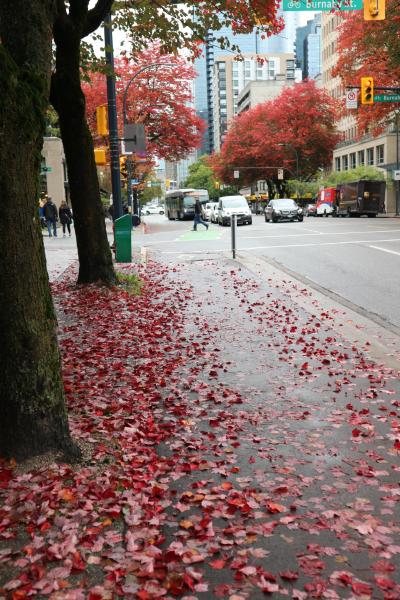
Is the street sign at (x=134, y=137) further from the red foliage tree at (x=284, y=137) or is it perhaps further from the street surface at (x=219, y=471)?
the red foliage tree at (x=284, y=137)

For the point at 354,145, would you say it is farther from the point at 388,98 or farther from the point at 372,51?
the point at 388,98

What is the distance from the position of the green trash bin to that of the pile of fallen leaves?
30.0 feet

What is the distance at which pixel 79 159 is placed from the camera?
1221 cm

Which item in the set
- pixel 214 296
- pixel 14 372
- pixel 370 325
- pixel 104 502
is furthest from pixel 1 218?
pixel 214 296

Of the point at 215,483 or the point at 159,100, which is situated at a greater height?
the point at 159,100

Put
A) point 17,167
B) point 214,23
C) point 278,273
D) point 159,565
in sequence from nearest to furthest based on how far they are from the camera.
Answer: point 159,565 → point 17,167 → point 214,23 → point 278,273

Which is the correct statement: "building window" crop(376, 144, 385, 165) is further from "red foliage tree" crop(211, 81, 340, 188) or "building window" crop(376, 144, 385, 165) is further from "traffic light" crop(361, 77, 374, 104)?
"traffic light" crop(361, 77, 374, 104)

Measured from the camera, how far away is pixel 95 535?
3.43 m

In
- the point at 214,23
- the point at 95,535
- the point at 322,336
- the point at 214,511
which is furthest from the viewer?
the point at 214,23

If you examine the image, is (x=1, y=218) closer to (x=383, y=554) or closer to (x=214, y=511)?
(x=214, y=511)

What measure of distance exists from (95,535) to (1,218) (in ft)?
→ 6.06

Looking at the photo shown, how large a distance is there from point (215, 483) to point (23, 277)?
1.70m

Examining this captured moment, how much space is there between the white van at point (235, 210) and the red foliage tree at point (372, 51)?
28.5 feet

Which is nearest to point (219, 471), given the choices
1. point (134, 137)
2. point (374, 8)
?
point (374, 8)
